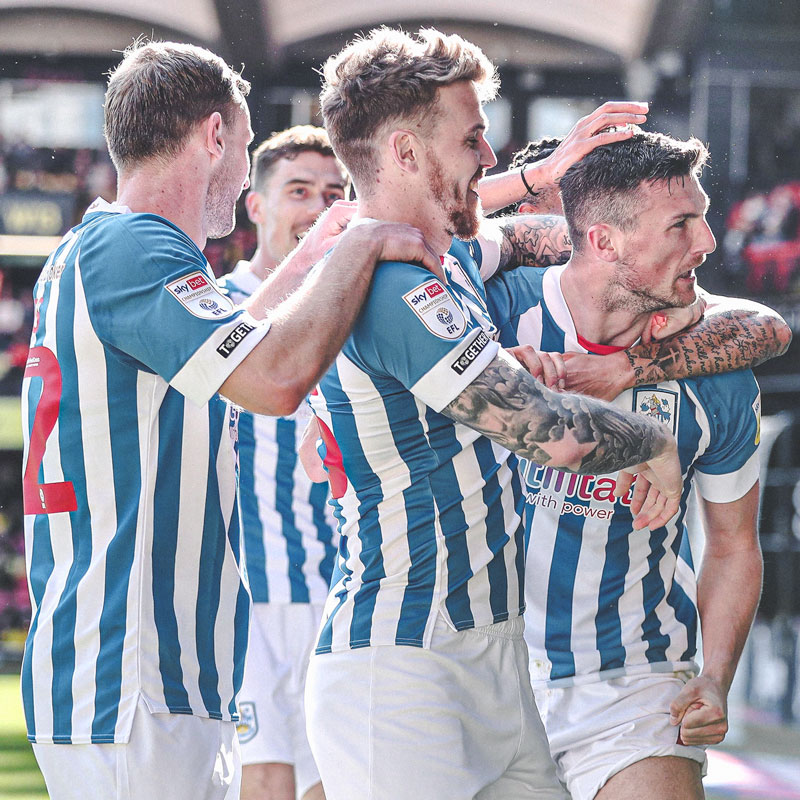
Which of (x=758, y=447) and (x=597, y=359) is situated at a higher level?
(x=597, y=359)

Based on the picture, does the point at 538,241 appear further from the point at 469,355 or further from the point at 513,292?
the point at 469,355

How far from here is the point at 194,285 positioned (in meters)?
2.02

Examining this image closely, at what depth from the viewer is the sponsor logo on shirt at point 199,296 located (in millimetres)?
1986

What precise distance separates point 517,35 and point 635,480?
1156cm

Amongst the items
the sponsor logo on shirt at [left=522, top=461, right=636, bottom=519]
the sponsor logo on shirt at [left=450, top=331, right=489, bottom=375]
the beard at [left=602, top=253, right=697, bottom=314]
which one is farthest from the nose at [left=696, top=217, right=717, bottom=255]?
the sponsor logo on shirt at [left=450, top=331, right=489, bottom=375]

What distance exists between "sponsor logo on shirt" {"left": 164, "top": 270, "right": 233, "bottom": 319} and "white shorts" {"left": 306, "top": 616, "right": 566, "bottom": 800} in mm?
626

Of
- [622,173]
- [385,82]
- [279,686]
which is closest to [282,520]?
[279,686]

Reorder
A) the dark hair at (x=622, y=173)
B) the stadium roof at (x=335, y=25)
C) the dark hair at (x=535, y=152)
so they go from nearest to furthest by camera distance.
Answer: the dark hair at (x=622, y=173) → the dark hair at (x=535, y=152) → the stadium roof at (x=335, y=25)

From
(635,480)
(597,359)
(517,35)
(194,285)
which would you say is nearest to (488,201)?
(597,359)

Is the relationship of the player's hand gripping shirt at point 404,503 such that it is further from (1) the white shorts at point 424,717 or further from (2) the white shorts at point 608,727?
(2) the white shorts at point 608,727

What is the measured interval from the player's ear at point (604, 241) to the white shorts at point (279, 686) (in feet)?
5.32

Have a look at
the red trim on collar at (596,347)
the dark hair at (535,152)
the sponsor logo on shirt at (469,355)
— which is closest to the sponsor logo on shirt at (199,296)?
the sponsor logo on shirt at (469,355)

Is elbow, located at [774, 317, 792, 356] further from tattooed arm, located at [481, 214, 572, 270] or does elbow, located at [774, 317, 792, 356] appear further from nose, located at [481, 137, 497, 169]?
nose, located at [481, 137, 497, 169]

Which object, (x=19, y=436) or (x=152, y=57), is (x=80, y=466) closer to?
(x=152, y=57)
